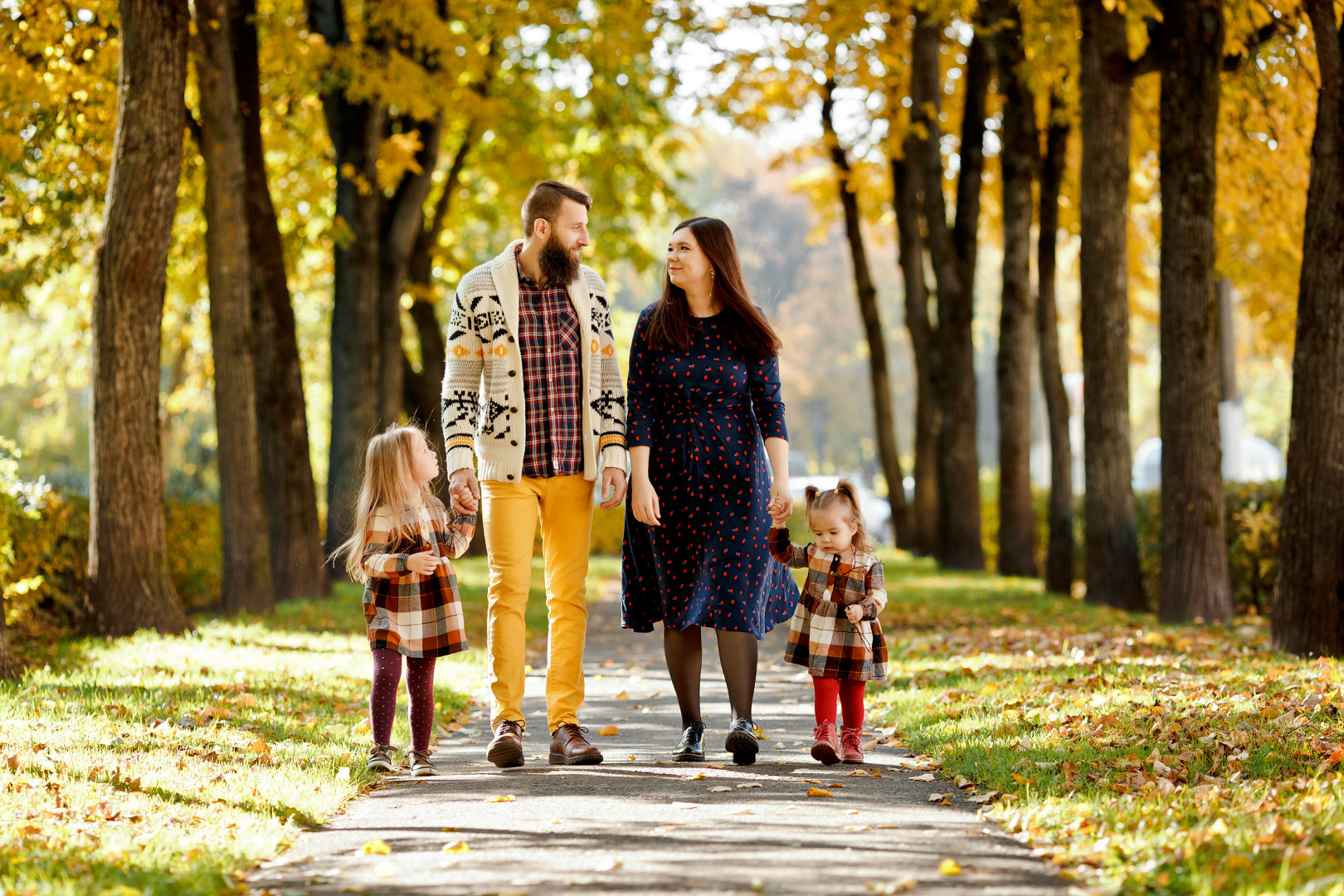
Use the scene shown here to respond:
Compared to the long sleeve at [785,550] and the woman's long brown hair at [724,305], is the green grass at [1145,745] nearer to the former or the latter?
the long sleeve at [785,550]

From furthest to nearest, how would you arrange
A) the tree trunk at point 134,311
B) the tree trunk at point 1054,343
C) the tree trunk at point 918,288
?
the tree trunk at point 918,288, the tree trunk at point 1054,343, the tree trunk at point 134,311

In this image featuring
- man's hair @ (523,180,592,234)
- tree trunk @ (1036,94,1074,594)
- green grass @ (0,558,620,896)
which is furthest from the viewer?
tree trunk @ (1036,94,1074,594)

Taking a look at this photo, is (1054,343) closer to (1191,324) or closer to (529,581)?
(1191,324)

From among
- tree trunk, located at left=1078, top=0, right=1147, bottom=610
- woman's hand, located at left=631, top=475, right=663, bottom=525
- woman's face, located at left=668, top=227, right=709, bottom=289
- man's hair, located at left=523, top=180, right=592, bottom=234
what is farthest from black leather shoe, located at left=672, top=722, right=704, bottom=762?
tree trunk, located at left=1078, top=0, right=1147, bottom=610

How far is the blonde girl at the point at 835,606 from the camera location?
18.3ft

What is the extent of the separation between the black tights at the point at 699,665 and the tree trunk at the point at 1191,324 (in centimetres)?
647

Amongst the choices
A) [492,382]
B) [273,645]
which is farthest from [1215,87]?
[273,645]

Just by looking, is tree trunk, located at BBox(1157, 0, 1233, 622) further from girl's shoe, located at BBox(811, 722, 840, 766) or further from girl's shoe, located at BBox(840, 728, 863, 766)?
girl's shoe, located at BBox(811, 722, 840, 766)

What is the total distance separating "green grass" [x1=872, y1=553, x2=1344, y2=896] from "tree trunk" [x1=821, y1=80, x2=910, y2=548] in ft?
39.9

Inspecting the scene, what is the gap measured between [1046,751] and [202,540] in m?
11.5

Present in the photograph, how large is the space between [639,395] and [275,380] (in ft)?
28.1

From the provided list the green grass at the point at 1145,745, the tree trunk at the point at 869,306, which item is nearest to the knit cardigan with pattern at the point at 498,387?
the green grass at the point at 1145,745

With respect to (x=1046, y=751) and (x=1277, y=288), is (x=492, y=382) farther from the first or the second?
(x=1277, y=288)

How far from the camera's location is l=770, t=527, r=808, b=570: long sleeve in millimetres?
5594
